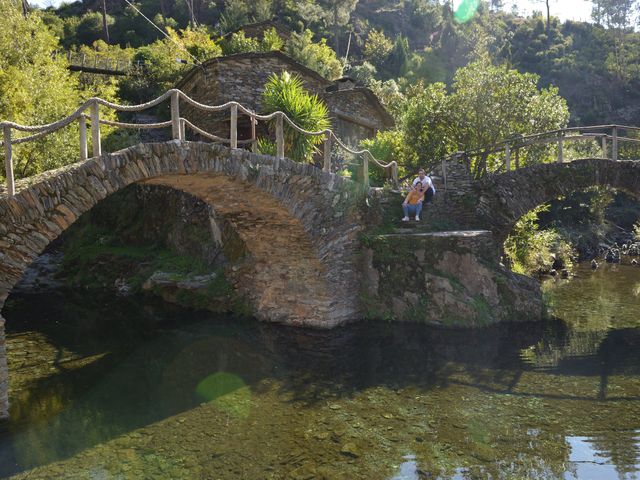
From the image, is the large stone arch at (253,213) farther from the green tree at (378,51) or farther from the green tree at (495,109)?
the green tree at (378,51)

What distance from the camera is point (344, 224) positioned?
42.4 feet

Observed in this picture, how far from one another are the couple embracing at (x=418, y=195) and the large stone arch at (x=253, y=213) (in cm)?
168

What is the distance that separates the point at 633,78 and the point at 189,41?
4433 centimetres

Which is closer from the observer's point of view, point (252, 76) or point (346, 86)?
point (252, 76)

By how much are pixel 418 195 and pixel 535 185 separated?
13.8 ft

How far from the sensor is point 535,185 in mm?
15367

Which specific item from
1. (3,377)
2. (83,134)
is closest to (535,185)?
(83,134)

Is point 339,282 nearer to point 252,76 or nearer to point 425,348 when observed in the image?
point 425,348

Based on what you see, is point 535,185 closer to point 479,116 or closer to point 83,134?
point 479,116

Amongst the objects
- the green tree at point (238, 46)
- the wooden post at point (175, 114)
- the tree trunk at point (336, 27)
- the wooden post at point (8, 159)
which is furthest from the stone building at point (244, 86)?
the tree trunk at point (336, 27)

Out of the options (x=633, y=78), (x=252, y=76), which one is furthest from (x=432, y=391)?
(x=633, y=78)

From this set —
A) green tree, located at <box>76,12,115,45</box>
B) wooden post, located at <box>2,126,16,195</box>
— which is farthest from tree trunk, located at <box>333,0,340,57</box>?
wooden post, located at <box>2,126,16,195</box>

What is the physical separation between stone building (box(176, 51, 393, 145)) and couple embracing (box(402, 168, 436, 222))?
588 centimetres

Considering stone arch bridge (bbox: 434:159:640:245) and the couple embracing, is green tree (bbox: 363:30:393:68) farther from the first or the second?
the couple embracing
